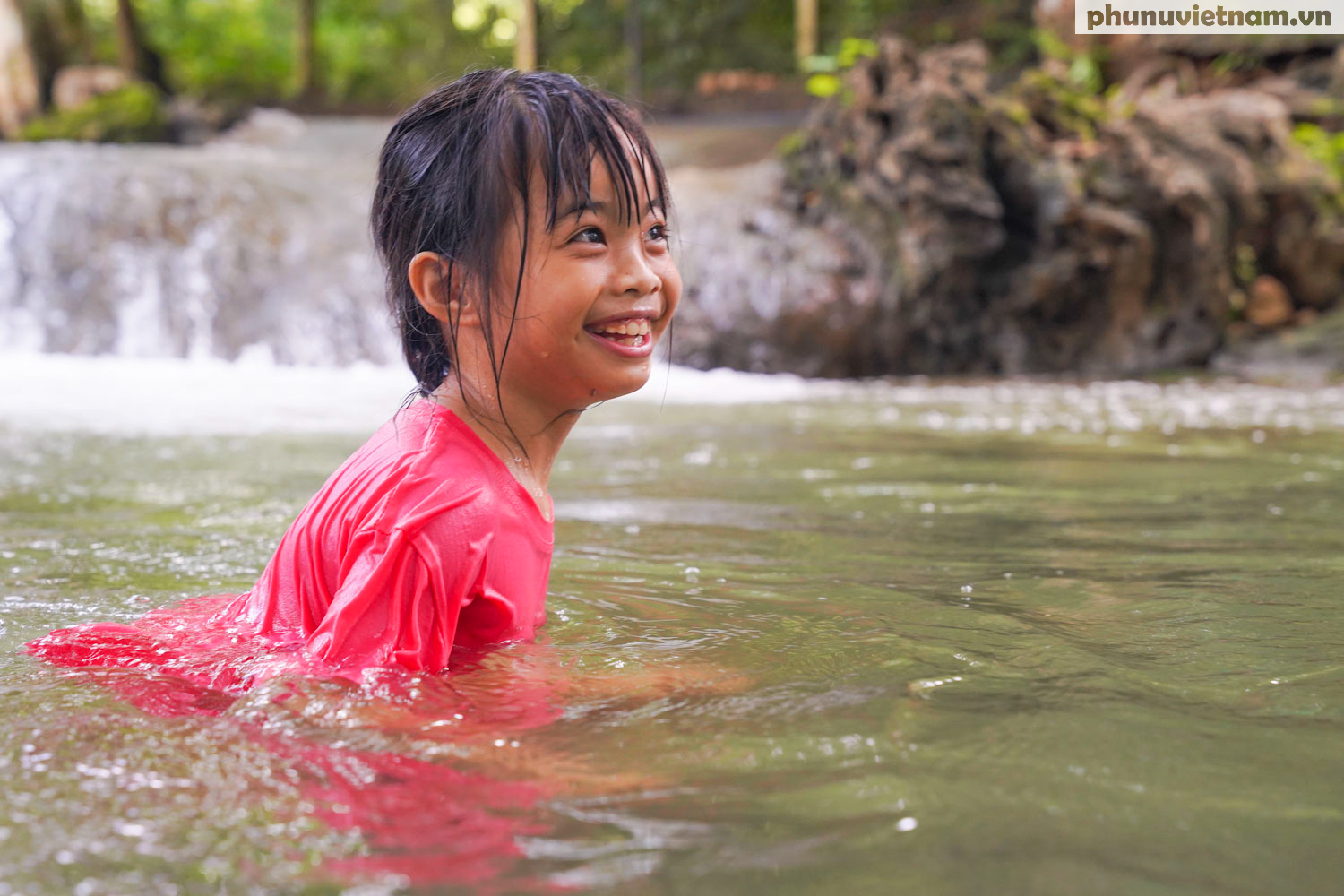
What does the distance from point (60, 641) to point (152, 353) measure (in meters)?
8.42

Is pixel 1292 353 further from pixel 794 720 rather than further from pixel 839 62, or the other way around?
pixel 794 720

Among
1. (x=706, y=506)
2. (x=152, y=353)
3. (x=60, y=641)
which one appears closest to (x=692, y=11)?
(x=152, y=353)

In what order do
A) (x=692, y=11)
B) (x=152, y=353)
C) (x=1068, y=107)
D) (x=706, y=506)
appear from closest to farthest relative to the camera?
(x=706, y=506) < (x=152, y=353) < (x=1068, y=107) < (x=692, y=11)

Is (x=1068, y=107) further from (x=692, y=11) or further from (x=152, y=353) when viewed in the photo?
(x=692, y=11)

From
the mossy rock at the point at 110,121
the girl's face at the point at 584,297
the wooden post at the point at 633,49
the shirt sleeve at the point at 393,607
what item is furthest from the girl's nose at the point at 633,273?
the mossy rock at the point at 110,121

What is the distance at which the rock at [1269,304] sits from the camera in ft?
40.4

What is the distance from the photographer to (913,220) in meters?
10.4

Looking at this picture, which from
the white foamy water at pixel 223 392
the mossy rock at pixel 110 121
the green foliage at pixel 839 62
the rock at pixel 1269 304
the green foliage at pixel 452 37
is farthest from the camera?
the green foliage at pixel 452 37

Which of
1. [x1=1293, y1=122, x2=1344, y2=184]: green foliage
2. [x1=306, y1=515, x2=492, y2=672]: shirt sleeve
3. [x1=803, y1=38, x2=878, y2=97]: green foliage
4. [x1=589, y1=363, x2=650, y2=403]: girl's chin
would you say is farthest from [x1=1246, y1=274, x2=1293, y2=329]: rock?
[x1=306, y1=515, x2=492, y2=672]: shirt sleeve

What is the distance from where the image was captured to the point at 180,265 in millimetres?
10453

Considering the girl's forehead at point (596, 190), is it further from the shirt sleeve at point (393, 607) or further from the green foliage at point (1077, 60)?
the green foliage at point (1077, 60)

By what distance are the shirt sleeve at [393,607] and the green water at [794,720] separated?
9 cm

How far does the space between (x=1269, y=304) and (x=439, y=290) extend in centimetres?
1231

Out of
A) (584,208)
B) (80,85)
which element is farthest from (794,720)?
(80,85)
